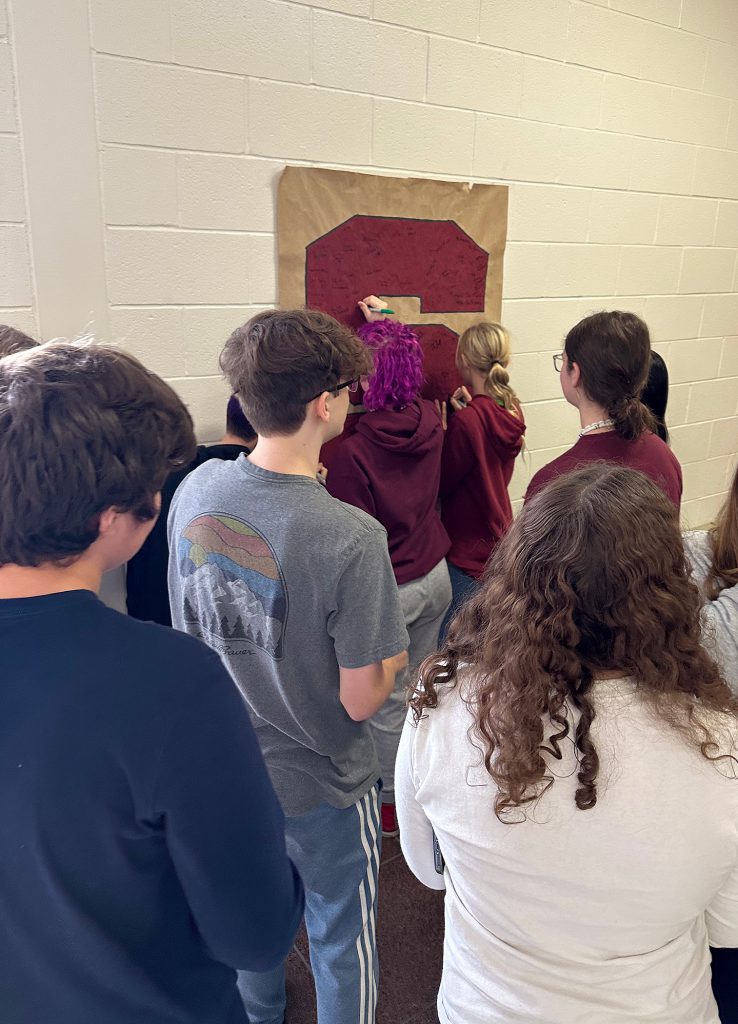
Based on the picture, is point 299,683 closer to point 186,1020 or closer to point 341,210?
point 186,1020

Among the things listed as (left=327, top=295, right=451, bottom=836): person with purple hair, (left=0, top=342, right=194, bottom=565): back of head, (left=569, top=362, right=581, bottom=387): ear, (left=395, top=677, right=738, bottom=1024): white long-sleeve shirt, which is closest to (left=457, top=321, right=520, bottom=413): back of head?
(left=327, top=295, right=451, bottom=836): person with purple hair

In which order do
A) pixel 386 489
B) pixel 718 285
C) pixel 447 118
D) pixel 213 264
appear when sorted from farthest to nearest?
pixel 718 285
pixel 447 118
pixel 386 489
pixel 213 264

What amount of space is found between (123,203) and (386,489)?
0.98 meters

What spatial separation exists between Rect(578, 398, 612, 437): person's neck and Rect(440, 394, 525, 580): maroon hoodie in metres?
0.44

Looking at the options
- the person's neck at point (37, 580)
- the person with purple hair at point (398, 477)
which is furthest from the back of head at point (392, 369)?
the person's neck at point (37, 580)

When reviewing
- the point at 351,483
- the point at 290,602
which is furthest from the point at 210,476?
the point at 351,483

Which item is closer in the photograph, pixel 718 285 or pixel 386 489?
pixel 386 489

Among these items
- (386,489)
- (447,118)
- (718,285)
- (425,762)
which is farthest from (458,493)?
(718,285)

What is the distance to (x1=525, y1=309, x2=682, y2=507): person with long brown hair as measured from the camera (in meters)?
1.86

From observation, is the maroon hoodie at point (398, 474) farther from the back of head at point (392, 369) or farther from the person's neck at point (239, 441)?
the person's neck at point (239, 441)

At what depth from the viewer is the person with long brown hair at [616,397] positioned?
1.86m

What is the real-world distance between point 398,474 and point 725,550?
103 cm

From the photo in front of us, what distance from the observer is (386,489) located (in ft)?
6.79

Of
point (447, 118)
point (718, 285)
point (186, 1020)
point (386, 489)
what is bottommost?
point (186, 1020)
